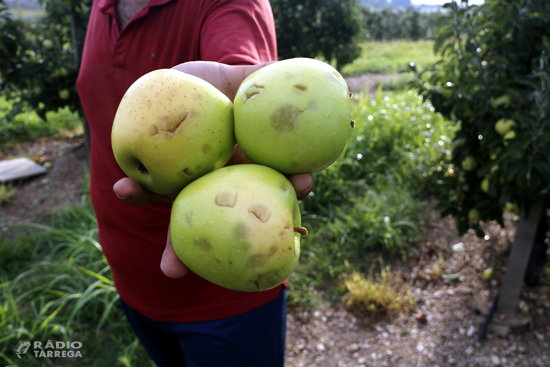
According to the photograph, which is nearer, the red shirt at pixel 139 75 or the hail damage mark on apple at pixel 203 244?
the hail damage mark on apple at pixel 203 244

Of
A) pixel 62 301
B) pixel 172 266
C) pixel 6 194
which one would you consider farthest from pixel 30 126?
pixel 172 266

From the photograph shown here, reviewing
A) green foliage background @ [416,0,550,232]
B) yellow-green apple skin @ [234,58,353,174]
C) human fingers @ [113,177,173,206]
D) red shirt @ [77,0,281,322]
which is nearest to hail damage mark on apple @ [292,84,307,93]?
yellow-green apple skin @ [234,58,353,174]

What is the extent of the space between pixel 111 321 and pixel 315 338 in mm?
1121

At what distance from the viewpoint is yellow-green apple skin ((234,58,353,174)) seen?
86 centimetres

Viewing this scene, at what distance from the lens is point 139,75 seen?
49.2 inches

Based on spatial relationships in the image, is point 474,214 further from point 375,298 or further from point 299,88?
point 299,88

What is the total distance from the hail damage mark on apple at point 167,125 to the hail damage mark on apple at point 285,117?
0.56 ft

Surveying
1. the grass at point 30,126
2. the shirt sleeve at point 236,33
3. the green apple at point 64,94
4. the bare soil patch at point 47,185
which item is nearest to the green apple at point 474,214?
the shirt sleeve at point 236,33

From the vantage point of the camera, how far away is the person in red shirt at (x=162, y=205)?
45.5 inches

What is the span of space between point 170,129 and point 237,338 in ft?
2.36

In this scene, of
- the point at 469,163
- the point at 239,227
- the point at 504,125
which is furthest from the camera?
the point at 469,163

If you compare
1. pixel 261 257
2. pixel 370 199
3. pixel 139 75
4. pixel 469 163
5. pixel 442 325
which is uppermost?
pixel 139 75

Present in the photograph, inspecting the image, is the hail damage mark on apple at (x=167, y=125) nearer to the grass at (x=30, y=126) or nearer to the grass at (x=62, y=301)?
the grass at (x=62, y=301)

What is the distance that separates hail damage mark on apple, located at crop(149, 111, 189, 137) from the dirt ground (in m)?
1.86
